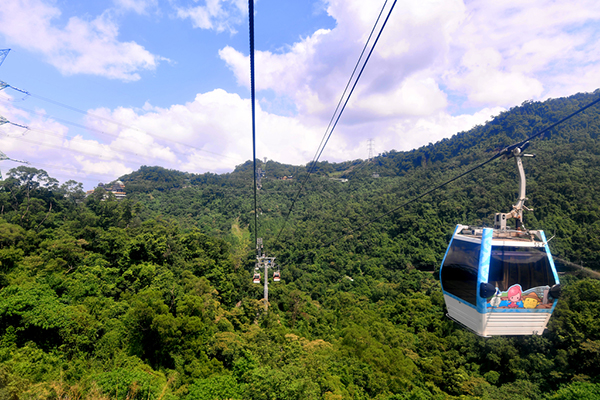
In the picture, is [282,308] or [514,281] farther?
[282,308]

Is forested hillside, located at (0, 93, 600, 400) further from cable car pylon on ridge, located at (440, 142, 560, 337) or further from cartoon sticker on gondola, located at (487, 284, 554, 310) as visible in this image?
cartoon sticker on gondola, located at (487, 284, 554, 310)

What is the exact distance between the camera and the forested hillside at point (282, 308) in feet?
40.4

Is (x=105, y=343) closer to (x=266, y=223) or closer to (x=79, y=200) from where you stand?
(x=79, y=200)

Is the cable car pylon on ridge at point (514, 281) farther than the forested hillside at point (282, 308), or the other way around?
the forested hillside at point (282, 308)

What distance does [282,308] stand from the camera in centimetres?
2975

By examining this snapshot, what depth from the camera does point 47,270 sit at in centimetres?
1914

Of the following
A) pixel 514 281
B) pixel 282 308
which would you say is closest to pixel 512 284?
pixel 514 281

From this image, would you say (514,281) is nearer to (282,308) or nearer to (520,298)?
(520,298)

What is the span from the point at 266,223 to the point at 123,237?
3866 cm

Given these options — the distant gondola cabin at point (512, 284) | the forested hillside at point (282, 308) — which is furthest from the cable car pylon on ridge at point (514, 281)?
the forested hillside at point (282, 308)

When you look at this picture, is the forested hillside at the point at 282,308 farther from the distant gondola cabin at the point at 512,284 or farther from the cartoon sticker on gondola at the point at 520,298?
the cartoon sticker on gondola at the point at 520,298

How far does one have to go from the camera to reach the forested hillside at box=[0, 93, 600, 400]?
1231 centimetres

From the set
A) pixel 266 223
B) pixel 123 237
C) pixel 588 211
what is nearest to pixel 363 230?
pixel 266 223

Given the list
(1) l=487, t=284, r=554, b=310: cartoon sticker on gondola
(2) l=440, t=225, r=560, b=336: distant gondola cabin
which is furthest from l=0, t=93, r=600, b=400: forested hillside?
(1) l=487, t=284, r=554, b=310: cartoon sticker on gondola
